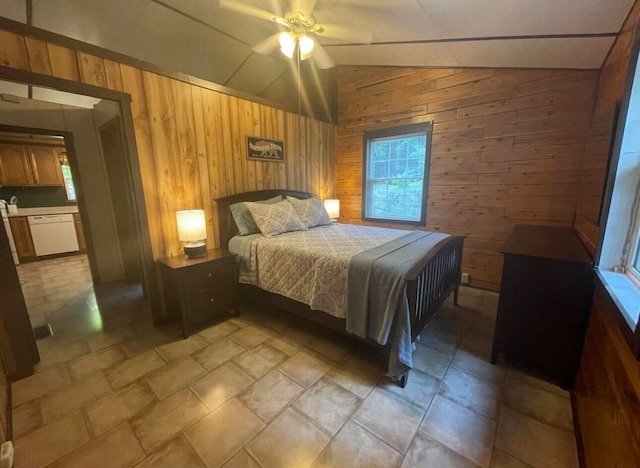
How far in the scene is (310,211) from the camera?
10.7 ft

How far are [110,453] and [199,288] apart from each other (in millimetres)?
1200

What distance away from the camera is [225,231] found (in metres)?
2.95

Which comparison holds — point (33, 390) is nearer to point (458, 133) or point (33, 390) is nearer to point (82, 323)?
point (82, 323)

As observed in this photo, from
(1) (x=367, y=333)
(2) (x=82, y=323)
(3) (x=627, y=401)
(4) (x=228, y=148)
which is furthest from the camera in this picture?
(4) (x=228, y=148)

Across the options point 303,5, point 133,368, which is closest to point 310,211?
point 303,5

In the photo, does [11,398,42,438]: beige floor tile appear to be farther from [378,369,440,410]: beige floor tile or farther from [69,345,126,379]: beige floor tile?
[378,369,440,410]: beige floor tile

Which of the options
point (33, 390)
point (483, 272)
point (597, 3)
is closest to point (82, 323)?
point (33, 390)

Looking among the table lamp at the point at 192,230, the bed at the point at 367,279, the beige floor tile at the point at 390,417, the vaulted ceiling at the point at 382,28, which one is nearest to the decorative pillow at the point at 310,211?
the bed at the point at 367,279

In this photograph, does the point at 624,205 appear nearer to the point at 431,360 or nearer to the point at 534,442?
the point at 534,442

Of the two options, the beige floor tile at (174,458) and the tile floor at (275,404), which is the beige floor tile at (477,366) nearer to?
the tile floor at (275,404)

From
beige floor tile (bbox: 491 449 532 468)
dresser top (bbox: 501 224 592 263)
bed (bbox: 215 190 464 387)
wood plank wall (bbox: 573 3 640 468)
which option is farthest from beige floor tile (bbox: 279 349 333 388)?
dresser top (bbox: 501 224 592 263)

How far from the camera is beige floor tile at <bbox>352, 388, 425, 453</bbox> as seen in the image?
1.34 metres

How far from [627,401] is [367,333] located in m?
1.17

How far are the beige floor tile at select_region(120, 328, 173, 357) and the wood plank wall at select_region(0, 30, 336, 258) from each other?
28.8 inches
